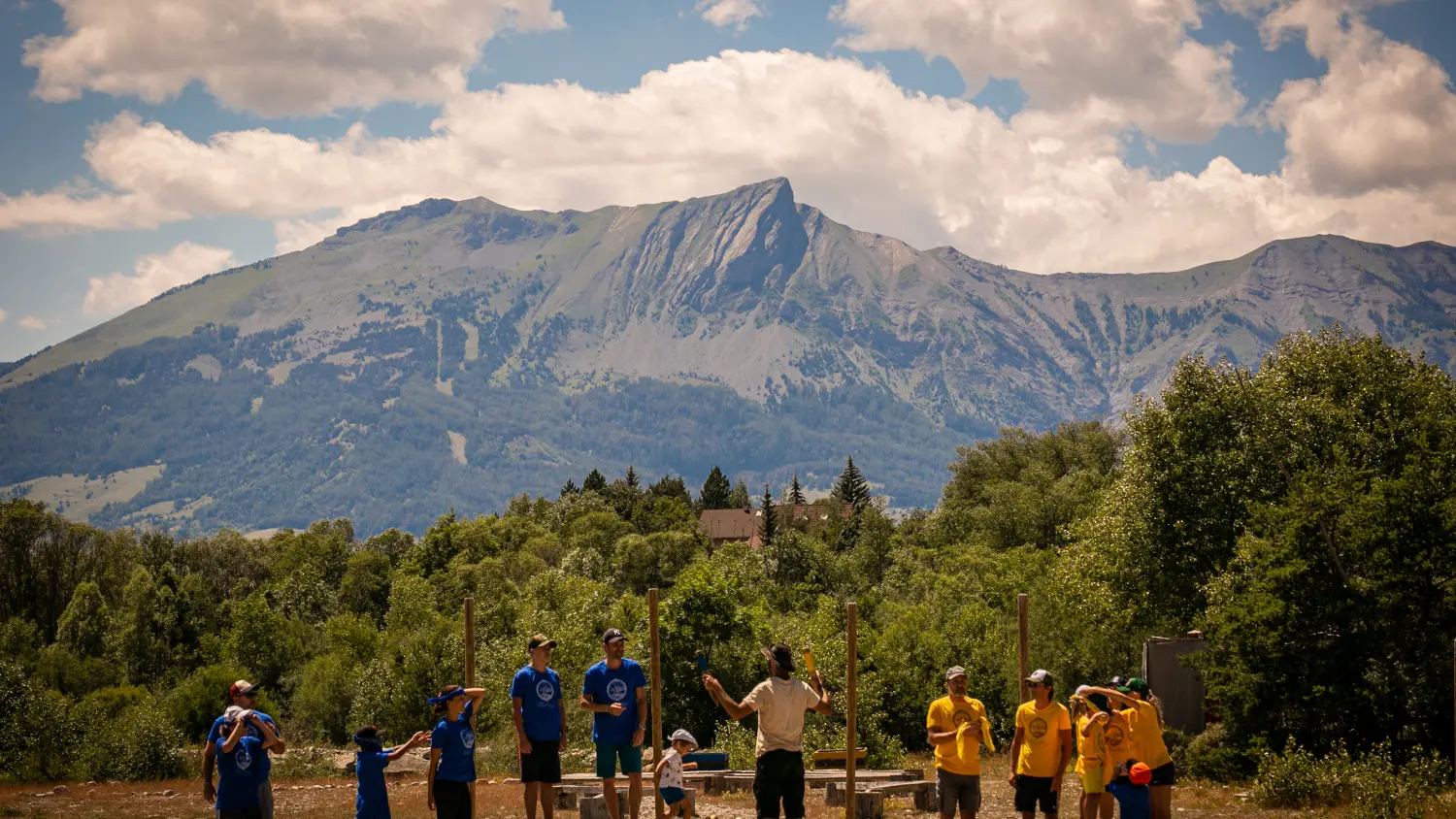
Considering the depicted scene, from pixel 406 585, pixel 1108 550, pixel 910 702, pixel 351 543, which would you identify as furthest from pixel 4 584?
pixel 1108 550

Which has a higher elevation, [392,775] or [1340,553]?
[1340,553]

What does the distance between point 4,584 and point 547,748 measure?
282ft

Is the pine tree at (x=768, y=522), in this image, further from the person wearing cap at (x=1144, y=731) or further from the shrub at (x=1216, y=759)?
the person wearing cap at (x=1144, y=731)

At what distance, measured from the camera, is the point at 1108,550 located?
3744 cm

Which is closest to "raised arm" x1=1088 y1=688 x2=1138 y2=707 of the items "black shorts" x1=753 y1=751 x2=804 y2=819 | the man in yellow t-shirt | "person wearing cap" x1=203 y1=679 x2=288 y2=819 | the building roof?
the man in yellow t-shirt

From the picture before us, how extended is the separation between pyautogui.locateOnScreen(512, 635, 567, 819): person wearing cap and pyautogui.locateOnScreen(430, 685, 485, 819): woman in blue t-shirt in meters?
1.00

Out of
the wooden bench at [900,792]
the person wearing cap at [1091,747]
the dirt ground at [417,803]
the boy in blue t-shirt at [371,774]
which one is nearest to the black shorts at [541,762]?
the boy in blue t-shirt at [371,774]

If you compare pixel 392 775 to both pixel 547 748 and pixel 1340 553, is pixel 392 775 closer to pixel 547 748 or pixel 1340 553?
pixel 547 748

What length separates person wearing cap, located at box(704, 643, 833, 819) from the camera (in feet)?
50.0

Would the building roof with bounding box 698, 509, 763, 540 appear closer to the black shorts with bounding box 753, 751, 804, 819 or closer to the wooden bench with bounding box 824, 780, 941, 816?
the wooden bench with bounding box 824, 780, 941, 816

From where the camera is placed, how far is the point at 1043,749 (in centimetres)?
1614

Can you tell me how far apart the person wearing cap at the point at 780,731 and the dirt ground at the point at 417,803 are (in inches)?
161

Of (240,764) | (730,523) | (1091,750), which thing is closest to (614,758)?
(240,764)

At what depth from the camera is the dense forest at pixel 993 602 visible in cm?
2627
